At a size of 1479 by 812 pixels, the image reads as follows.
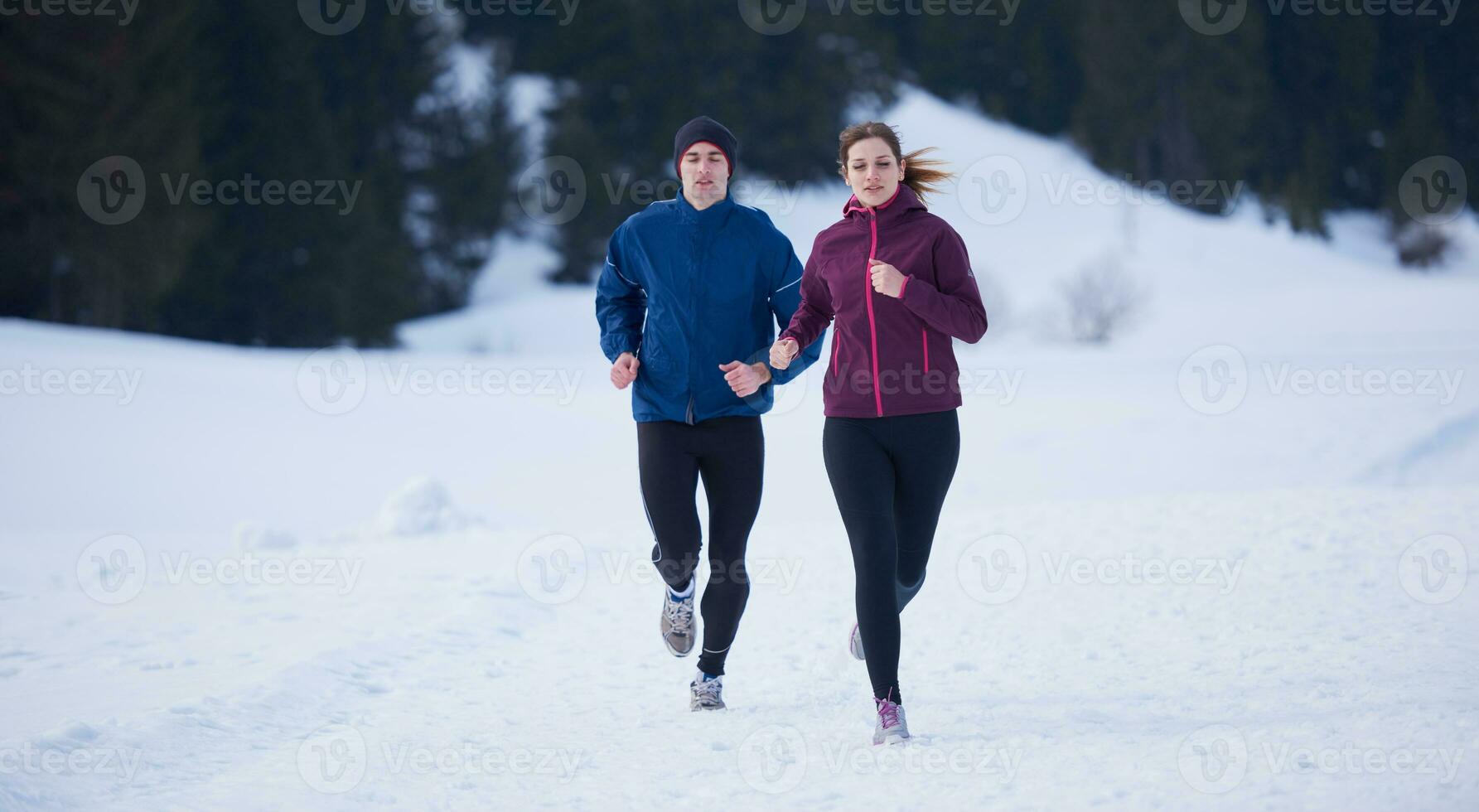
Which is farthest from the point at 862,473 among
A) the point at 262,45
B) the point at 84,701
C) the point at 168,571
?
the point at 262,45

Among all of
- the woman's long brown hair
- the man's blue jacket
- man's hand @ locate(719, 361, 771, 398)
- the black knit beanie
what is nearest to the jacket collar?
the man's blue jacket

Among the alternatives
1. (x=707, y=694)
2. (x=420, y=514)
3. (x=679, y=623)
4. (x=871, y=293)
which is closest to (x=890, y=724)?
(x=707, y=694)

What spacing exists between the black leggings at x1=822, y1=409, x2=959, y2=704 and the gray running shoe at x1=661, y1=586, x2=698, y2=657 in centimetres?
87

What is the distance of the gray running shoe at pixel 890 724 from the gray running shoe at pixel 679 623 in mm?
1000

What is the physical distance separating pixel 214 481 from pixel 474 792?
8880 mm

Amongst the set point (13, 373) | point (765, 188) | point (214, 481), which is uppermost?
point (765, 188)

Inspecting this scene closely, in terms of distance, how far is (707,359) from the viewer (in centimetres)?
440

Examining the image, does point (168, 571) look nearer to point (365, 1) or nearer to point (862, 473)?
point (862, 473)

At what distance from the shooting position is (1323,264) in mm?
38438

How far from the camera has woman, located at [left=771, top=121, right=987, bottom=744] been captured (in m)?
3.88

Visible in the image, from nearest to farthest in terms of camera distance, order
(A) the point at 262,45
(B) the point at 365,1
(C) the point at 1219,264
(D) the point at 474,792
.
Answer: (D) the point at 474,792 → (A) the point at 262,45 → (B) the point at 365,1 → (C) the point at 1219,264

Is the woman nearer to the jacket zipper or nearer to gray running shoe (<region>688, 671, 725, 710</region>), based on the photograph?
the jacket zipper

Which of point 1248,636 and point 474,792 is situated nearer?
point 474,792

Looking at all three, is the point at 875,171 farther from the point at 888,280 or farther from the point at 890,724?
the point at 890,724
